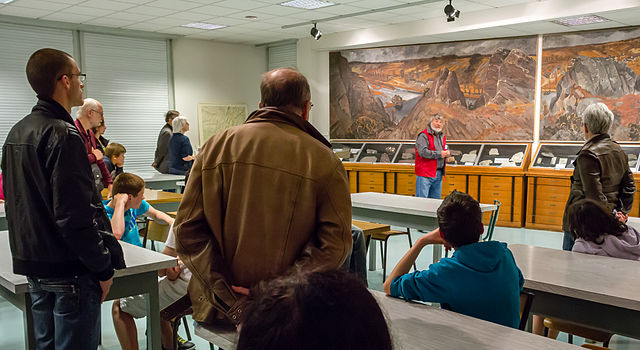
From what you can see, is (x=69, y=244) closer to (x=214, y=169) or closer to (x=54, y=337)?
(x=54, y=337)

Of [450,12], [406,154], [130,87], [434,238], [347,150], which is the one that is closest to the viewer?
[434,238]

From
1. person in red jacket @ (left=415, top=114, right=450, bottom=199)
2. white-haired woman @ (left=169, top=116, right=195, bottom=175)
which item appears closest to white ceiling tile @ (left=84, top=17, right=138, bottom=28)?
white-haired woman @ (left=169, top=116, right=195, bottom=175)

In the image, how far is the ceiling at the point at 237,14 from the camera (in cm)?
748

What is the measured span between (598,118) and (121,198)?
3.26m

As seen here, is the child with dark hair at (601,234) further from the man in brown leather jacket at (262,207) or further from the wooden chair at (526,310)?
the man in brown leather jacket at (262,207)

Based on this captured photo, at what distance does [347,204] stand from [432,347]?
1.70 ft

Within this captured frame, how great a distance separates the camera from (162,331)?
2967 mm

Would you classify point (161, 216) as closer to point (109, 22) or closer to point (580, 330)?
point (580, 330)

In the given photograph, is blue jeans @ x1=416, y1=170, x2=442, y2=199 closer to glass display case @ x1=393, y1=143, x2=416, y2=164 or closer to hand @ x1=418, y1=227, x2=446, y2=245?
glass display case @ x1=393, y1=143, x2=416, y2=164

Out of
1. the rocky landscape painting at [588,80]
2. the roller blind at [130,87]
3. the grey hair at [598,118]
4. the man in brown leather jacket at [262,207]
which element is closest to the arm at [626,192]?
the grey hair at [598,118]

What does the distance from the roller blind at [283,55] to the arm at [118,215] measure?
807 centimetres

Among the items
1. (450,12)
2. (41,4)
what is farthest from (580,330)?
(41,4)

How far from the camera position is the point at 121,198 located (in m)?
3.21

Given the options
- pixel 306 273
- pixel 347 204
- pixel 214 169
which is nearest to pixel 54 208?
pixel 214 169
